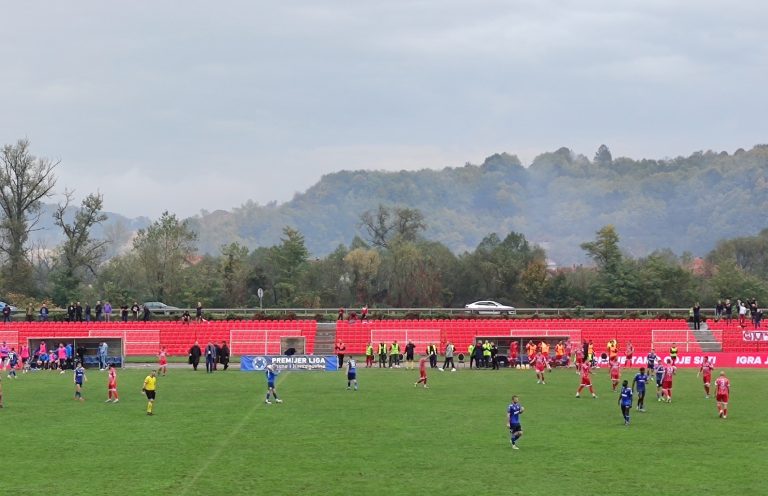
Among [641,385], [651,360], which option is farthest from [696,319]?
[641,385]

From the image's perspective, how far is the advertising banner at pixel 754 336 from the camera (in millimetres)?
67856

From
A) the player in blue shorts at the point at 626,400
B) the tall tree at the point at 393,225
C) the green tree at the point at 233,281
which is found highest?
the tall tree at the point at 393,225

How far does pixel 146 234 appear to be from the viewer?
107m

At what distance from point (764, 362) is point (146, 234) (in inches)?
2753

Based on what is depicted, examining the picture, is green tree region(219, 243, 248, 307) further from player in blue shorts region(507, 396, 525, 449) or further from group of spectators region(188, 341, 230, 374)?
player in blue shorts region(507, 396, 525, 449)

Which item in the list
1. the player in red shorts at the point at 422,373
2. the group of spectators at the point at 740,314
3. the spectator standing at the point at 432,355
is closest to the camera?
the player in red shorts at the point at 422,373

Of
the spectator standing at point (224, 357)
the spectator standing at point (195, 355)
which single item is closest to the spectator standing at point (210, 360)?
the spectator standing at point (195, 355)

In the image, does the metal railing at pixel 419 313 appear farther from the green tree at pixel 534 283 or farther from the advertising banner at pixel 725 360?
the advertising banner at pixel 725 360

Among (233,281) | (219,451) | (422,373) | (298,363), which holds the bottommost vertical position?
(219,451)

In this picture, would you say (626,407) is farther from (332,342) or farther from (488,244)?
(488,244)

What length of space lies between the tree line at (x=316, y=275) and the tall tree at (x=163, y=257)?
0.11 m

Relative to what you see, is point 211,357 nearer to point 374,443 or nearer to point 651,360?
point 651,360

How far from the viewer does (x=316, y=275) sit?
120 m

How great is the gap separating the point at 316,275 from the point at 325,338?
48978 mm
